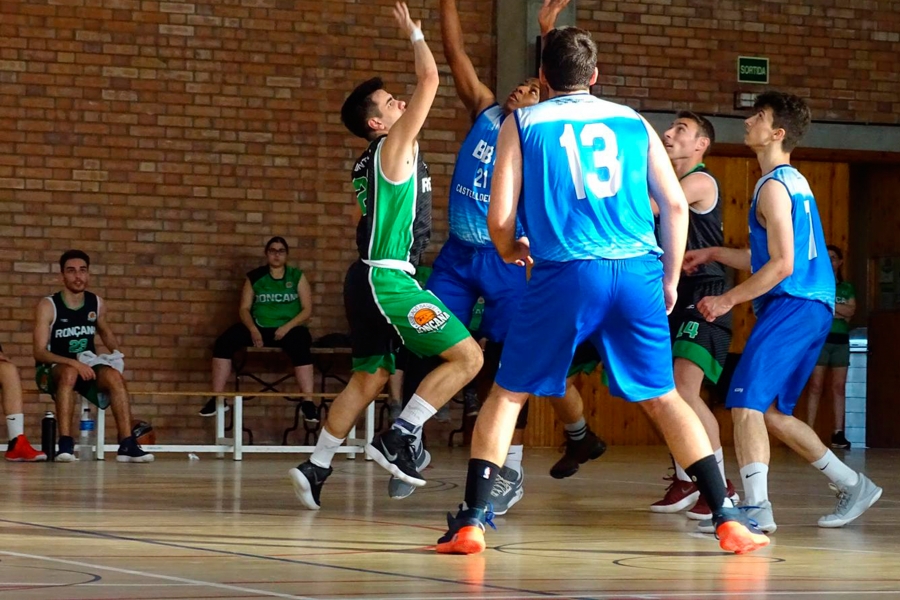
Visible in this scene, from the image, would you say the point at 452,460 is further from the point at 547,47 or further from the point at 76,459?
the point at 547,47

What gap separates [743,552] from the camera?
4.48 meters

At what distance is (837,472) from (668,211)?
5.55ft

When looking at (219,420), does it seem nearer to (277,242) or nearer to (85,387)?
(85,387)

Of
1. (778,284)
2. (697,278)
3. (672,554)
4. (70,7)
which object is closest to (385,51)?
(70,7)

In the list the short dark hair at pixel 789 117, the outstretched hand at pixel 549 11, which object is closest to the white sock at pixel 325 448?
the outstretched hand at pixel 549 11

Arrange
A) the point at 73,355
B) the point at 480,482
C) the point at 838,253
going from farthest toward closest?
the point at 838,253
the point at 73,355
the point at 480,482

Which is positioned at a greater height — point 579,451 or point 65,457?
point 579,451

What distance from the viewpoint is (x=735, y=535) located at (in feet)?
14.6

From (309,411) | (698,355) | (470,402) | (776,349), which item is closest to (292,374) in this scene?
(309,411)

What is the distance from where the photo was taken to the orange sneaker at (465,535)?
4.32 metres

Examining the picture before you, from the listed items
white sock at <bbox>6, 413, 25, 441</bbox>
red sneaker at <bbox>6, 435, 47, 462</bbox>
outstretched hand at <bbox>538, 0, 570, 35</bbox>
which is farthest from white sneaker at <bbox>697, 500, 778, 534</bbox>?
white sock at <bbox>6, 413, 25, 441</bbox>

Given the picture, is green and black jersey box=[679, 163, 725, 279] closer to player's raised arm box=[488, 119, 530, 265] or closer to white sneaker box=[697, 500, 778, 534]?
white sneaker box=[697, 500, 778, 534]

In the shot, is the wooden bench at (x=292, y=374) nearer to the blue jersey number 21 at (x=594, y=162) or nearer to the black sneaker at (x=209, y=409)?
the black sneaker at (x=209, y=409)

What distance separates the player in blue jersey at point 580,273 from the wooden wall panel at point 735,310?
28.8ft
